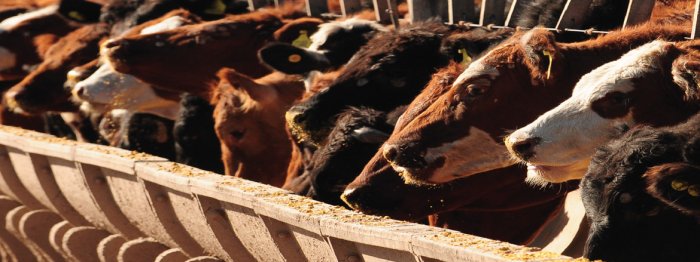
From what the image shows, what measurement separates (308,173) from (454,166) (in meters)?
1.38

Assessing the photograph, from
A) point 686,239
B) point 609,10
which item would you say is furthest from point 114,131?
point 686,239

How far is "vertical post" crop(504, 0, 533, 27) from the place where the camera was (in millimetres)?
6977

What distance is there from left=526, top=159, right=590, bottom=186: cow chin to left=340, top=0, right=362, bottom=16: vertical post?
398 centimetres

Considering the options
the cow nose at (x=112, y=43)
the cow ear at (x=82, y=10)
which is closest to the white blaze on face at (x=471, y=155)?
the cow nose at (x=112, y=43)

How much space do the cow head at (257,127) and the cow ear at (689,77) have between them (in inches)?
131

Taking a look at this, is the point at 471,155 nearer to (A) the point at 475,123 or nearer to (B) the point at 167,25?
(A) the point at 475,123

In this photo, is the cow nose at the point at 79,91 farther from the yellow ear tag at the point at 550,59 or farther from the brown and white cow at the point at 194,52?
the yellow ear tag at the point at 550,59

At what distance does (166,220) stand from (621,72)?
2.84 m

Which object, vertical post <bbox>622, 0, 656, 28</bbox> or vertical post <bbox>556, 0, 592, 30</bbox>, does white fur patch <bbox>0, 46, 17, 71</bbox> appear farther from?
vertical post <bbox>622, 0, 656, 28</bbox>

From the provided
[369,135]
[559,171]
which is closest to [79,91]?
[369,135]

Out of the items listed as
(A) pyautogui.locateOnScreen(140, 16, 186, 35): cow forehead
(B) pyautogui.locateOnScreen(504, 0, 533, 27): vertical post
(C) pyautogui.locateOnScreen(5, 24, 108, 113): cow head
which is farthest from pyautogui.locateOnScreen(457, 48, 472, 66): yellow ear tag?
(C) pyautogui.locateOnScreen(5, 24, 108, 113): cow head

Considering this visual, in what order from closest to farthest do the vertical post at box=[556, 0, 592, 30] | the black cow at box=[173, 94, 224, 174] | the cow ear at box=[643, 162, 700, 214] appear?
the cow ear at box=[643, 162, 700, 214] → the vertical post at box=[556, 0, 592, 30] → the black cow at box=[173, 94, 224, 174]

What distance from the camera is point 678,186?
161 inches

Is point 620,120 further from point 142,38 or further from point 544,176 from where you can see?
point 142,38
